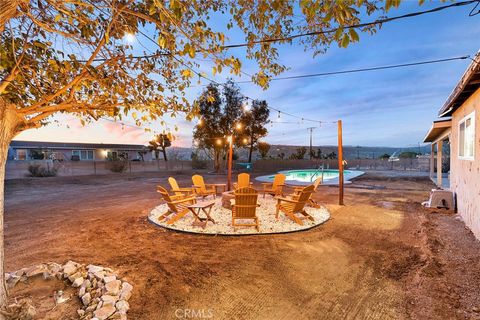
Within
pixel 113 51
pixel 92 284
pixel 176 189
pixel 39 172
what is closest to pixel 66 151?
pixel 39 172

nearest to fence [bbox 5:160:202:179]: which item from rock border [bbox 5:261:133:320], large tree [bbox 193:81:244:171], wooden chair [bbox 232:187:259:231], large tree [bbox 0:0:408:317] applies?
large tree [bbox 193:81:244:171]

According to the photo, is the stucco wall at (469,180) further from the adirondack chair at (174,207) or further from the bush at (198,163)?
the bush at (198,163)

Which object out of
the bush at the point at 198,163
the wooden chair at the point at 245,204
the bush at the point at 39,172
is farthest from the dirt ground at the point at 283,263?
the bush at the point at 198,163

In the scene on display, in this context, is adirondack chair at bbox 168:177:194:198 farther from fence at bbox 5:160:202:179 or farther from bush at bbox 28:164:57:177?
fence at bbox 5:160:202:179

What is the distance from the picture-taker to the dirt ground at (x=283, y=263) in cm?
247

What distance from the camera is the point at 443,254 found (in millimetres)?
3732

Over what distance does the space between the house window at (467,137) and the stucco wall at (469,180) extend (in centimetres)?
14

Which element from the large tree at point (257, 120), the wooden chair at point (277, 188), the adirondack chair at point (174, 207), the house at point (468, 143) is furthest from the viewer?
the large tree at point (257, 120)

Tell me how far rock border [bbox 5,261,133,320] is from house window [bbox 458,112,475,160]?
6.63 meters

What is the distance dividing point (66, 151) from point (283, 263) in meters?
34.7

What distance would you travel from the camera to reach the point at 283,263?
3.48m

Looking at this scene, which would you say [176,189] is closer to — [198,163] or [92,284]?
[92,284]

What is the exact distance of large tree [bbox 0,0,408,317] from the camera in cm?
248

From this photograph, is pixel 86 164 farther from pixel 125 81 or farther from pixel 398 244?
pixel 398 244
